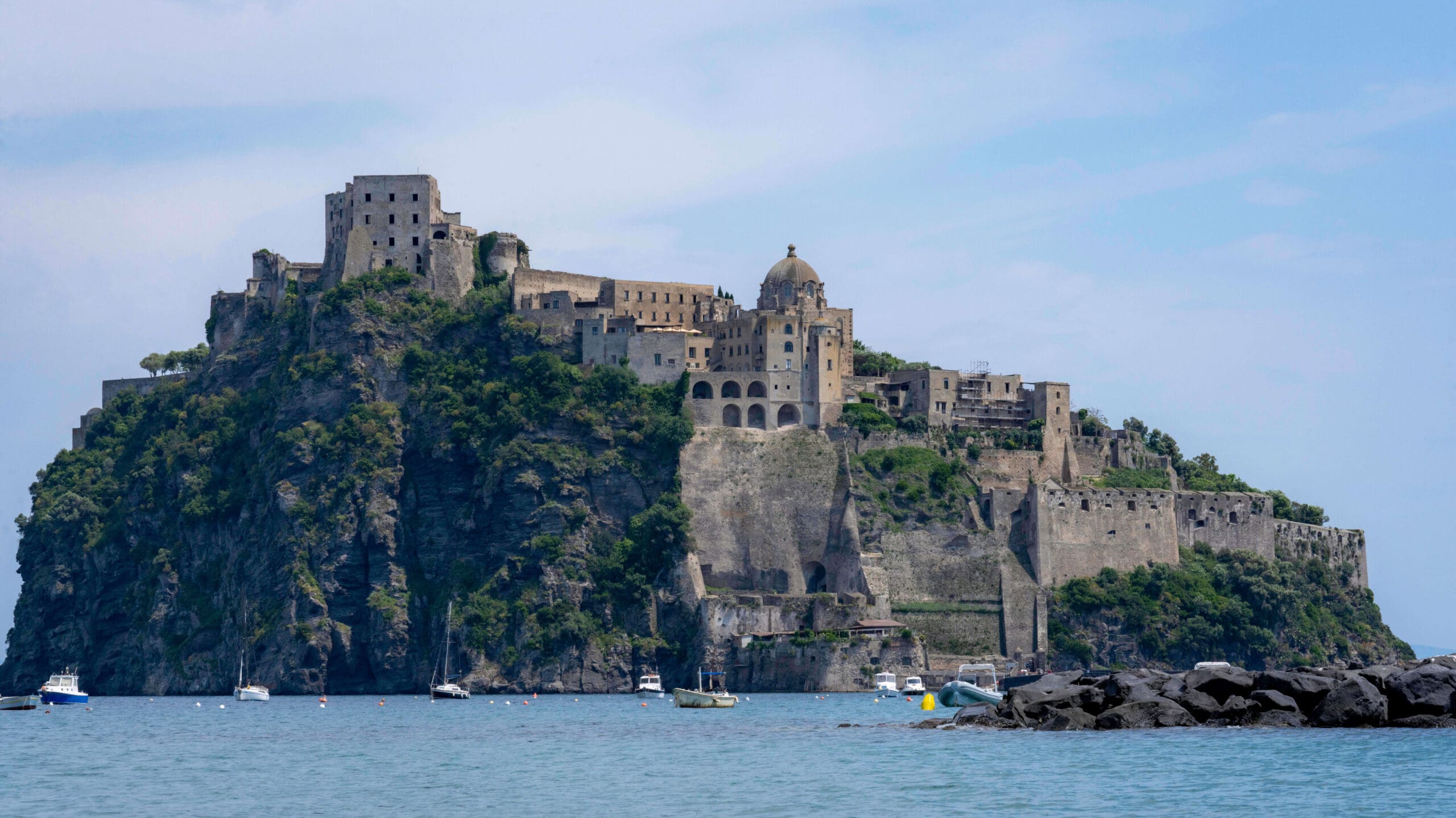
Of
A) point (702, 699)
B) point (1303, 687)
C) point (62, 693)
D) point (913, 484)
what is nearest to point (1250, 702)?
point (1303, 687)

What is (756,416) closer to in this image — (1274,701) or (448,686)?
(448,686)

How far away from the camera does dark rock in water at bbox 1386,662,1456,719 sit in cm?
6556

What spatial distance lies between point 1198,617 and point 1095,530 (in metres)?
7.24

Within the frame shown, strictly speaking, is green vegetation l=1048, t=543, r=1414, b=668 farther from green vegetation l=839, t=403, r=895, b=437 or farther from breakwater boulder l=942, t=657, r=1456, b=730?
breakwater boulder l=942, t=657, r=1456, b=730

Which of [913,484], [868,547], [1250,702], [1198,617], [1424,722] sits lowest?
[1424,722]

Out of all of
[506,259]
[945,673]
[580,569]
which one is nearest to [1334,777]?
[945,673]

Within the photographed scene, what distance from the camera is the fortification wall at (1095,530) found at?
112m

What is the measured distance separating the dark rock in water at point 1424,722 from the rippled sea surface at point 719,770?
0.89 metres

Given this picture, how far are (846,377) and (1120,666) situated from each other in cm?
2324

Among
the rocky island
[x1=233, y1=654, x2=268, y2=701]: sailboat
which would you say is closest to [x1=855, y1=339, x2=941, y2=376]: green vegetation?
the rocky island

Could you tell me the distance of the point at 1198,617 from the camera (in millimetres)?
111500

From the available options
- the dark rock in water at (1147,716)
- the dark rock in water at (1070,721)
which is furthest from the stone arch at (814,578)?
the dark rock in water at (1147,716)

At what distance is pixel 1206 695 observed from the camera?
226 ft

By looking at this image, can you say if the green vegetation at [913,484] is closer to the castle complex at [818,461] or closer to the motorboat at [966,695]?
the castle complex at [818,461]
